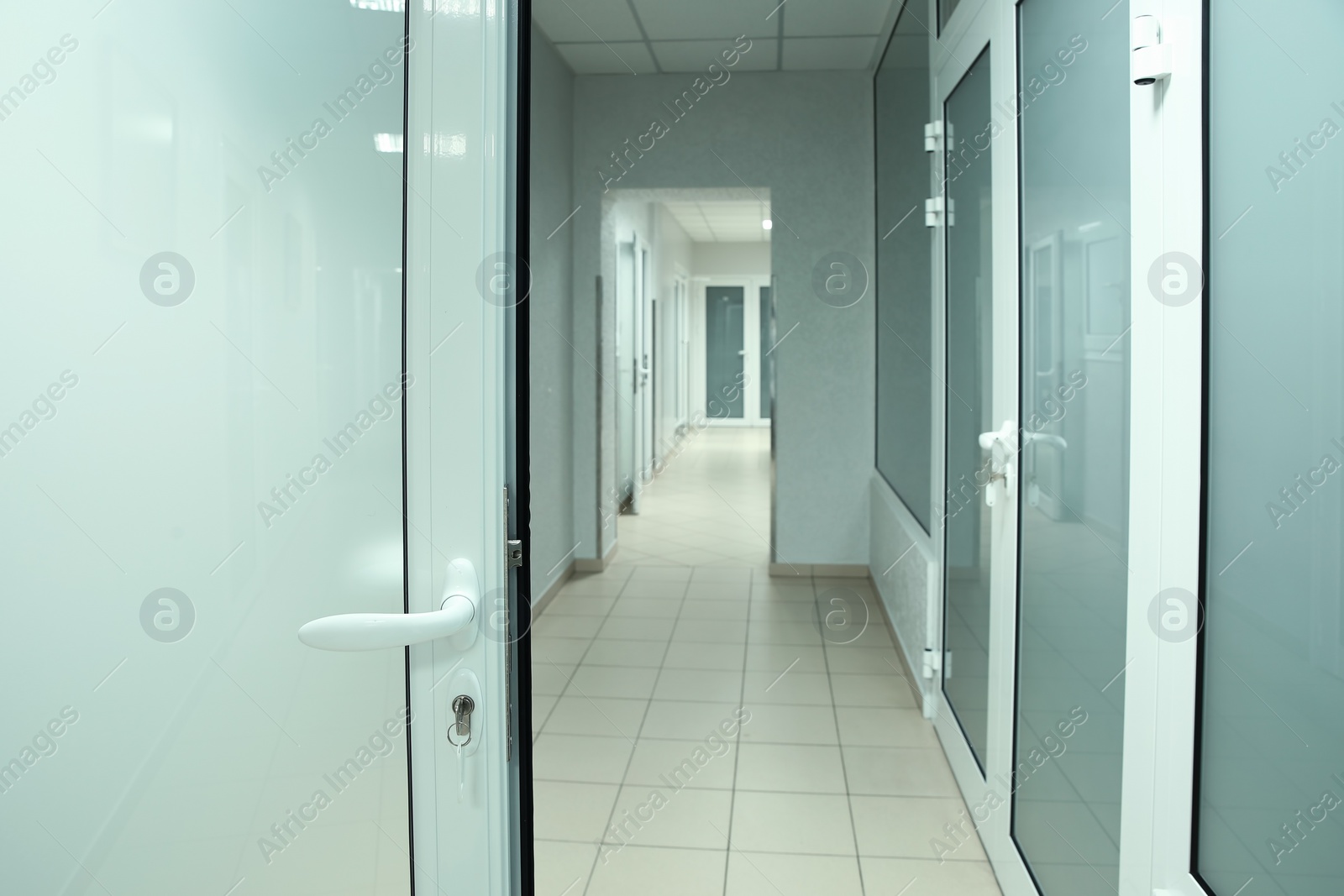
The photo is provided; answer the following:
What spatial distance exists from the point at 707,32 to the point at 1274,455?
150 inches

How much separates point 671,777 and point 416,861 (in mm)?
1804

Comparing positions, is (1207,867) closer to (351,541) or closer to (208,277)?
(351,541)

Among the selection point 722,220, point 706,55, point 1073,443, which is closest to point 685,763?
point 1073,443

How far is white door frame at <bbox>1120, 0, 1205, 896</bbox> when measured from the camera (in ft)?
3.41

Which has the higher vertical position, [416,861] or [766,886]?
[416,861]

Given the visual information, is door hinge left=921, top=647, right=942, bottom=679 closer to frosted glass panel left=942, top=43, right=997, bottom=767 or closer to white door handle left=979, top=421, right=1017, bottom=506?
frosted glass panel left=942, top=43, right=997, bottom=767

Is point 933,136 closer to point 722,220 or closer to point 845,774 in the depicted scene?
point 845,774

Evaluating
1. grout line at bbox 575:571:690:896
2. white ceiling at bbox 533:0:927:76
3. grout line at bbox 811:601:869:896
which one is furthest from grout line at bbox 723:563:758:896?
white ceiling at bbox 533:0:927:76

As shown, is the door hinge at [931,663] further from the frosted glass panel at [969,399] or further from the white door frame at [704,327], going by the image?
the white door frame at [704,327]

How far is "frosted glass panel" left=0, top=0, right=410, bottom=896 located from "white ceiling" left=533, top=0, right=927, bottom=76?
322 centimetres

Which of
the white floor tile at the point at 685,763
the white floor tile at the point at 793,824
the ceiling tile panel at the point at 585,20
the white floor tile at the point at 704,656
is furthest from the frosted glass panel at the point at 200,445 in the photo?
the ceiling tile panel at the point at 585,20

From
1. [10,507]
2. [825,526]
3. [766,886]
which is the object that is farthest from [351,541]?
[825,526]

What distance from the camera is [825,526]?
4.84 metres

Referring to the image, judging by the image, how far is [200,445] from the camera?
0.69 meters
